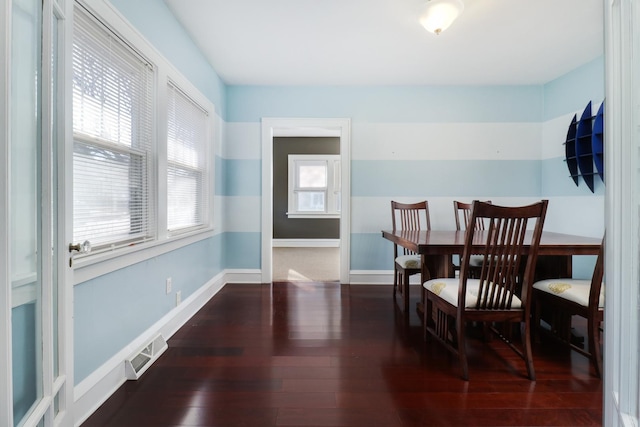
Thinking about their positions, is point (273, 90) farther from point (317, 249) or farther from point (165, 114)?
point (317, 249)

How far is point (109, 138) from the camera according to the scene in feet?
5.52

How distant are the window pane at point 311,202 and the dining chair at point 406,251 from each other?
3.30m

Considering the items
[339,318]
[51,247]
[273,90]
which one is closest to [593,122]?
[339,318]

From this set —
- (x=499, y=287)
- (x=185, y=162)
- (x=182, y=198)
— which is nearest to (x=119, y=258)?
(x=182, y=198)

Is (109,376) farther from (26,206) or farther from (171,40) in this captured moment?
(171,40)

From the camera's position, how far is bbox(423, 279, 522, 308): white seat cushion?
180 cm

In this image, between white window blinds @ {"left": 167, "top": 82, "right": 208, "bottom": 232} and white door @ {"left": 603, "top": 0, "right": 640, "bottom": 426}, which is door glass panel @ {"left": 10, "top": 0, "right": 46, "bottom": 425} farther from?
white door @ {"left": 603, "top": 0, "right": 640, "bottom": 426}

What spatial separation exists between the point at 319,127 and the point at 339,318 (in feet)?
7.54

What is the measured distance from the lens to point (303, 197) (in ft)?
22.7

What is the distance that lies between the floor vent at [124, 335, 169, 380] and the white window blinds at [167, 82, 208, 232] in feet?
2.75

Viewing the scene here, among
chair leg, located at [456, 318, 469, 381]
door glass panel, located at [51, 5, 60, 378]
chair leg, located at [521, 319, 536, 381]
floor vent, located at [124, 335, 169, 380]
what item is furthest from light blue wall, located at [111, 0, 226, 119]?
chair leg, located at [521, 319, 536, 381]

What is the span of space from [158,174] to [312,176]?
4.83 meters

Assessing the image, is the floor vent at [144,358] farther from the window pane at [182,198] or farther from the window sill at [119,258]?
the window pane at [182,198]

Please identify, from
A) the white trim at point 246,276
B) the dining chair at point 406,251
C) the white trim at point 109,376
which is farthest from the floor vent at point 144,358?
the dining chair at point 406,251
